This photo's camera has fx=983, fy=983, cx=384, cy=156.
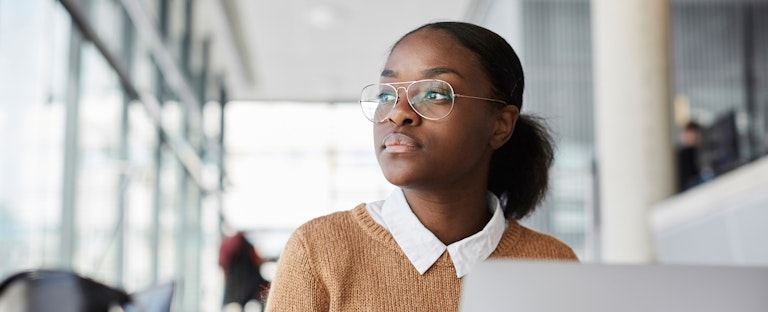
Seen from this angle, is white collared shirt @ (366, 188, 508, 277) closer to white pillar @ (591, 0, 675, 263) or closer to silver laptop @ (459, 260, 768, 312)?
silver laptop @ (459, 260, 768, 312)

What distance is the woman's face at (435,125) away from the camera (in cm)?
125

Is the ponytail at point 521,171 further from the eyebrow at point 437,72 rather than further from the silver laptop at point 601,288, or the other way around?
the silver laptop at point 601,288

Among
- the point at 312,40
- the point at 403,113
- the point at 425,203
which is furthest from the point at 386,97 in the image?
the point at 312,40

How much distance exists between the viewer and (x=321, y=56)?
11211 mm

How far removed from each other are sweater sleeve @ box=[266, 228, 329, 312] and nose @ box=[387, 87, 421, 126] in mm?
196

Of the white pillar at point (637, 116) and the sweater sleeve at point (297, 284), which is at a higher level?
the white pillar at point (637, 116)

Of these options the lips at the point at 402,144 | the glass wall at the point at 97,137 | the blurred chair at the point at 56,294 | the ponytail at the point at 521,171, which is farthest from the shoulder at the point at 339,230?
the blurred chair at the point at 56,294

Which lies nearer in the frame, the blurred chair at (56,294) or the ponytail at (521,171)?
the blurred chair at (56,294)

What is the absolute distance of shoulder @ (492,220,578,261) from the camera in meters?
1.36

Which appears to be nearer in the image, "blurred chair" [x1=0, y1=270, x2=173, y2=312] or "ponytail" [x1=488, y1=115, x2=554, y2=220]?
"blurred chair" [x1=0, y1=270, x2=173, y2=312]

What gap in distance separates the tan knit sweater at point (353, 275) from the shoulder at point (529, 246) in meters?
0.03

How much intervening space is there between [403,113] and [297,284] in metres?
0.26

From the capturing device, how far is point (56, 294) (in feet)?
2.42

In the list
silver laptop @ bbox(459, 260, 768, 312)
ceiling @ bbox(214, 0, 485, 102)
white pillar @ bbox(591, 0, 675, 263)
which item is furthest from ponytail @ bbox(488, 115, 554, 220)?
ceiling @ bbox(214, 0, 485, 102)
